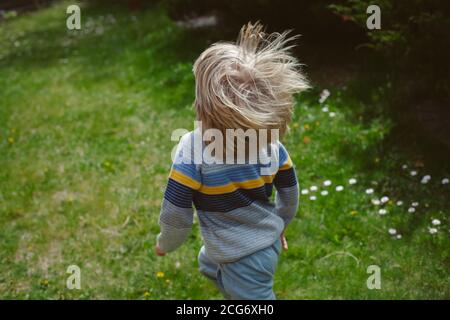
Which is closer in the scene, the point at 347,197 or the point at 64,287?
the point at 64,287

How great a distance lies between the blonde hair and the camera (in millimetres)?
2033

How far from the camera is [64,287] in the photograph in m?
Result: 3.63

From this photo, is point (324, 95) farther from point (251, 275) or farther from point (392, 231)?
point (251, 275)

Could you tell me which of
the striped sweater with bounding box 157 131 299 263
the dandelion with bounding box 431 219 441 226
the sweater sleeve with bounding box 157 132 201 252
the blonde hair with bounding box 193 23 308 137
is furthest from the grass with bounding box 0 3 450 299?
the blonde hair with bounding box 193 23 308 137

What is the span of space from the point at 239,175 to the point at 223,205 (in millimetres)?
140

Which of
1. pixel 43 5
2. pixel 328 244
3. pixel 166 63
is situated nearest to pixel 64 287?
pixel 328 244

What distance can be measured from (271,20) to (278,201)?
12.9 feet

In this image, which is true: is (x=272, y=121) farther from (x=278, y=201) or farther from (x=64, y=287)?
(x=64, y=287)

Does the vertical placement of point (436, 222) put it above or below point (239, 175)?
below

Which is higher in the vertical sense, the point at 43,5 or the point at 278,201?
the point at 278,201

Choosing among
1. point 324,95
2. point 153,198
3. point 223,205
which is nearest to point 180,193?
point 223,205

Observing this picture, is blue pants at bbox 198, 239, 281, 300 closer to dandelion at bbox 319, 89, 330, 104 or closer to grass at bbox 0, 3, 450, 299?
grass at bbox 0, 3, 450, 299

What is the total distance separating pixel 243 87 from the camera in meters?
2.05

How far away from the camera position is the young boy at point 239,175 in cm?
205
